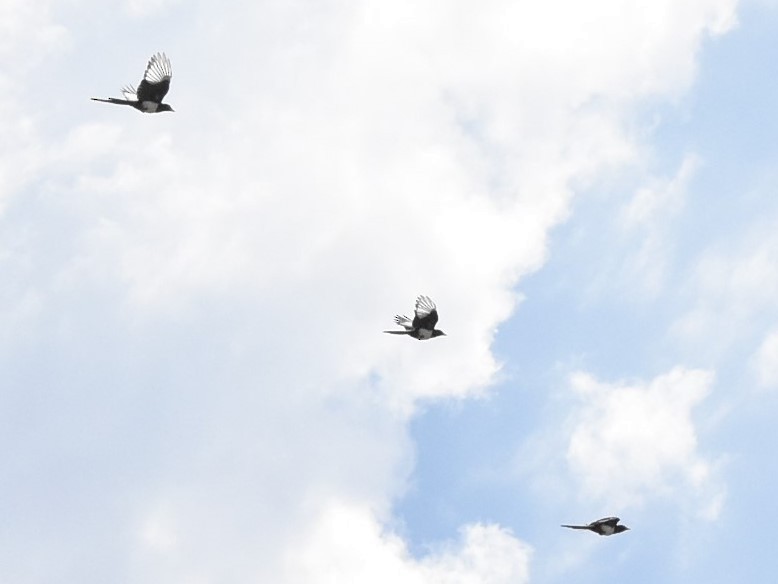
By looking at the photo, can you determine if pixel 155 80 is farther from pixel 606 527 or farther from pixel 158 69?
pixel 606 527

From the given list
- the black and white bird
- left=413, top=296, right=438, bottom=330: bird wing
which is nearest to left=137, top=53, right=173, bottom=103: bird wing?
the black and white bird

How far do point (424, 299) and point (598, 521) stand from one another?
22846 millimetres

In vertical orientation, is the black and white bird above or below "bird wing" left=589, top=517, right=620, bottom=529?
above

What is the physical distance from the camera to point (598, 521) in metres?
103

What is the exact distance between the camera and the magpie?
110 m

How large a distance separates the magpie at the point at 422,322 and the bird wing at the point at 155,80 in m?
26.8

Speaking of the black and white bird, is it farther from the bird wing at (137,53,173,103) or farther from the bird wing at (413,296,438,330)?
the bird wing at (413,296,438,330)

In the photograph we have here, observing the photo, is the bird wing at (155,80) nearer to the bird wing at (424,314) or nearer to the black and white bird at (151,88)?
the black and white bird at (151,88)

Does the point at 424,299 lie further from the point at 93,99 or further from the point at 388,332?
the point at 93,99

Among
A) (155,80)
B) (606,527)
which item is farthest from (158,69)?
(606,527)

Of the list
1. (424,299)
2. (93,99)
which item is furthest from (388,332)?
(93,99)

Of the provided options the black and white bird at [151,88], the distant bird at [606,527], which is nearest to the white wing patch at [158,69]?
the black and white bird at [151,88]

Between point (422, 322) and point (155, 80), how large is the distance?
2953 cm

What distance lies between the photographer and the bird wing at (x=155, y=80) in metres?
102
